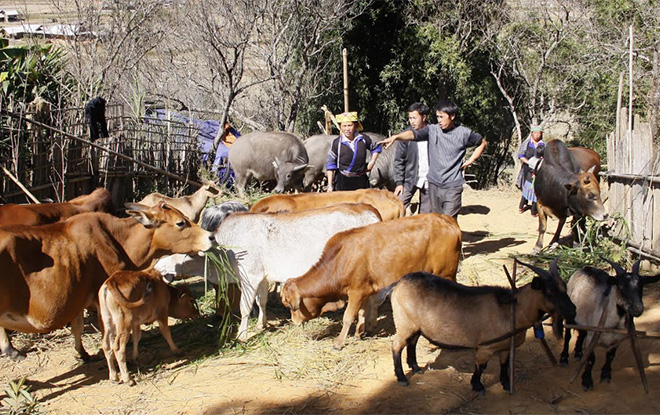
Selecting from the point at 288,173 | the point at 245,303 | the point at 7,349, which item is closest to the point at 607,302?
the point at 245,303

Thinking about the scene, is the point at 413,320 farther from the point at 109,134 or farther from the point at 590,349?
Result: the point at 109,134

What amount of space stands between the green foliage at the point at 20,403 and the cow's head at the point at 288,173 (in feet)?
26.1

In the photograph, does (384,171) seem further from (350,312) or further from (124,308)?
(124,308)

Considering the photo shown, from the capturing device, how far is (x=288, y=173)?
43.4ft

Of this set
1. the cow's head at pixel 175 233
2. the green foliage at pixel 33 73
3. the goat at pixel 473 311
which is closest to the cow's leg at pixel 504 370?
the goat at pixel 473 311

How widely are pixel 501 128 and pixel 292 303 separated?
49.1ft

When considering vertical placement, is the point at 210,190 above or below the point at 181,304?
above

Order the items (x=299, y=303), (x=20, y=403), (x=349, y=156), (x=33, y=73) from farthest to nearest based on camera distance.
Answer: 1. (x=33, y=73)
2. (x=349, y=156)
3. (x=299, y=303)
4. (x=20, y=403)

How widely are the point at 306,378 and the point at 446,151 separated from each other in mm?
3416

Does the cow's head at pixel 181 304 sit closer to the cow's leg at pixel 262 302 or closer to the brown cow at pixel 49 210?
the cow's leg at pixel 262 302

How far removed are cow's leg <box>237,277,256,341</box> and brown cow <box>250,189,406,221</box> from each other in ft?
4.89

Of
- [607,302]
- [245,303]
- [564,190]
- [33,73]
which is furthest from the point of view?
[33,73]

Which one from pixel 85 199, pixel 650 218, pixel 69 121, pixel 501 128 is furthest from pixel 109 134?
pixel 501 128

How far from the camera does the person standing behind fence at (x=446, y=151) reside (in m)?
7.85
